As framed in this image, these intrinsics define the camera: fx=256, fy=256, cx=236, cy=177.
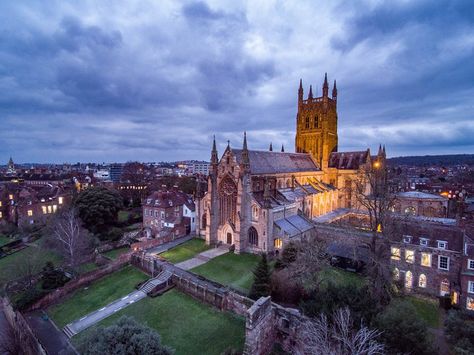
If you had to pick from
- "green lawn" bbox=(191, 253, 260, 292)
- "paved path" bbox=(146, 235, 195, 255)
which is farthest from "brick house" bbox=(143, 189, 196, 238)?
"green lawn" bbox=(191, 253, 260, 292)


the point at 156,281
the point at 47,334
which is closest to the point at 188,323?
the point at 156,281

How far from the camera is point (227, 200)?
41.7 meters

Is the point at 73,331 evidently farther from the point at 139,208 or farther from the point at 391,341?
the point at 139,208

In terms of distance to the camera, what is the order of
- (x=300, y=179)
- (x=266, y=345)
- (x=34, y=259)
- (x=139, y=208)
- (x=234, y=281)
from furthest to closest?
(x=139, y=208)
(x=300, y=179)
(x=34, y=259)
(x=234, y=281)
(x=266, y=345)

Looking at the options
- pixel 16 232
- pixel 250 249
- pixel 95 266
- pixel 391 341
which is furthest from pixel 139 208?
pixel 391 341

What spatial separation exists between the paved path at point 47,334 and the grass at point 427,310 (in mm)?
31325

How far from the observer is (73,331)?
2411 centimetres

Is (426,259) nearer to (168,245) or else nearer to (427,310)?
(427,310)

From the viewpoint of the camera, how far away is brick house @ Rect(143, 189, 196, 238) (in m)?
49.0

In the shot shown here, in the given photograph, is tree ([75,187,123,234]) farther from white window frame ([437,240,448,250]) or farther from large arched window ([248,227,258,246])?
white window frame ([437,240,448,250])

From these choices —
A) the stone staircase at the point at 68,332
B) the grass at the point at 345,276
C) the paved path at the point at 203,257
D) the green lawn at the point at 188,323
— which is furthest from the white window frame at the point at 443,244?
the stone staircase at the point at 68,332

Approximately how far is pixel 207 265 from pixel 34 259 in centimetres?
2321

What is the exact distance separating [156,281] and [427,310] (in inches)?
1133

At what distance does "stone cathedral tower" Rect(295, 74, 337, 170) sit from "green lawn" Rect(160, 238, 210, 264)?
34559 mm
